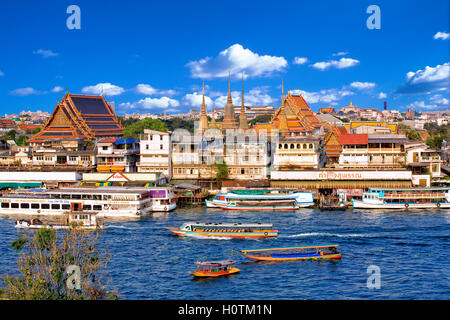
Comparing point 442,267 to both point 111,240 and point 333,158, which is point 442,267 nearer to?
point 111,240

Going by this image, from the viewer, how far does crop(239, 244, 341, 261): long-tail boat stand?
125 ft

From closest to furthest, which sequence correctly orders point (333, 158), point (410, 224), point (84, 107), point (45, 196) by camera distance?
point (410, 224) → point (45, 196) → point (333, 158) → point (84, 107)

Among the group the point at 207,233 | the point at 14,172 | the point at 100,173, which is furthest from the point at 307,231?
the point at 14,172

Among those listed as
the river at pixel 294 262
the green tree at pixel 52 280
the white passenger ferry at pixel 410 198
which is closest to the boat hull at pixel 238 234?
the river at pixel 294 262

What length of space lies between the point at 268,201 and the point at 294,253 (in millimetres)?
22283

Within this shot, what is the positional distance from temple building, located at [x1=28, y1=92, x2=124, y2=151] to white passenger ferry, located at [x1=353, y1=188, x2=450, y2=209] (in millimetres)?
48448

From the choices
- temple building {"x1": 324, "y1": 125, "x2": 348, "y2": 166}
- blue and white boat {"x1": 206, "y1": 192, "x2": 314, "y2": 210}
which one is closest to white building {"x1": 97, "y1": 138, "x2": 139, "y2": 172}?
blue and white boat {"x1": 206, "y1": 192, "x2": 314, "y2": 210}

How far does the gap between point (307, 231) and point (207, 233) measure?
8.86 metres

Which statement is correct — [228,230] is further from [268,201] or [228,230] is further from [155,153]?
[155,153]

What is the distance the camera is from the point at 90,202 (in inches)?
2243

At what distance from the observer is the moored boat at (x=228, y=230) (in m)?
44.7

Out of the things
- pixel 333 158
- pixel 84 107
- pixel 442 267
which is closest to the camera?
pixel 442 267

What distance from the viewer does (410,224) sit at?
48969mm

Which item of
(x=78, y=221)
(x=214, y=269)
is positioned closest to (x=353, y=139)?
(x=78, y=221)
